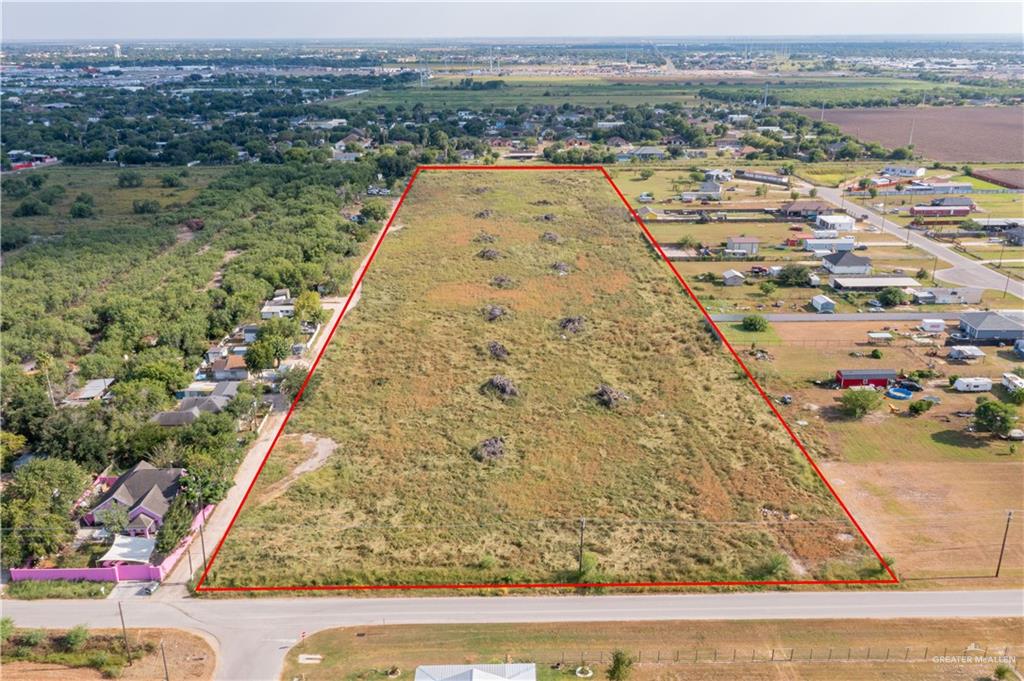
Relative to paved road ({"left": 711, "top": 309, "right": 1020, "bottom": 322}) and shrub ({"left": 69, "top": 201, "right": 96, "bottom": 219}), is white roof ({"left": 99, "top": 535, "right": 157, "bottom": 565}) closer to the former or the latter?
paved road ({"left": 711, "top": 309, "right": 1020, "bottom": 322})

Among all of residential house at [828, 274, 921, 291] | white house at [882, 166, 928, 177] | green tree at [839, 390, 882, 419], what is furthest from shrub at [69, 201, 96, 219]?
white house at [882, 166, 928, 177]

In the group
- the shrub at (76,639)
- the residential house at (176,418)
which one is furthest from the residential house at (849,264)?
the shrub at (76,639)

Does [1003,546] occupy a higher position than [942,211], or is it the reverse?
[942,211]

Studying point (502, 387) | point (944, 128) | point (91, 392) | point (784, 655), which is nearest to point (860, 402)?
point (784, 655)

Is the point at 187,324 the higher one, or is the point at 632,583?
the point at 187,324

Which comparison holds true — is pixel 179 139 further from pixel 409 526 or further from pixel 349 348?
pixel 409 526

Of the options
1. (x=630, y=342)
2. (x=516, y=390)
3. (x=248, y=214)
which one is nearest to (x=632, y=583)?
(x=516, y=390)

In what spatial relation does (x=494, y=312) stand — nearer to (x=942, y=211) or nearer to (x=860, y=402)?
(x=860, y=402)

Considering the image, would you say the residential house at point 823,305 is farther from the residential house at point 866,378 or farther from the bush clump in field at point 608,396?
the bush clump in field at point 608,396
